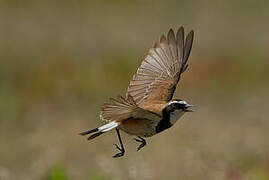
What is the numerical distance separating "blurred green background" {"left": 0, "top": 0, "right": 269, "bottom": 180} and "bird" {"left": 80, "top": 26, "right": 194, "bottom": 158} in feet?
3.22

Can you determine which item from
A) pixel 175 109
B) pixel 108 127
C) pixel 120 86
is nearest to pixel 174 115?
pixel 175 109

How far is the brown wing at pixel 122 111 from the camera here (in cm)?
585

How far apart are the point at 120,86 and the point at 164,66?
5.04m

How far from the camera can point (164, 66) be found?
7426 millimetres

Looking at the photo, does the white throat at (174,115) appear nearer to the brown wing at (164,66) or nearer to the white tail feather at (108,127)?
the white tail feather at (108,127)

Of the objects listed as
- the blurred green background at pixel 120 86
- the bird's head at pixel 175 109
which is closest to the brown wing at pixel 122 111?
the bird's head at pixel 175 109

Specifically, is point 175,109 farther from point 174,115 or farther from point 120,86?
point 120,86

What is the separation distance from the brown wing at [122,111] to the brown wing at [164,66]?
88cm

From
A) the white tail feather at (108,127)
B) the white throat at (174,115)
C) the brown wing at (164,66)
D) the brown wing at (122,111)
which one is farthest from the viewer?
the brown wing at (164,66)

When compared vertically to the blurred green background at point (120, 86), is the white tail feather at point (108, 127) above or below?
above

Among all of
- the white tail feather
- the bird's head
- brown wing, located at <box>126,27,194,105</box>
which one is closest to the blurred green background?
brown wing, located at <box>126,27,194,105</box>

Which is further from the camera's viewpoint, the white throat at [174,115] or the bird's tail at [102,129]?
the white throat at [174,115]

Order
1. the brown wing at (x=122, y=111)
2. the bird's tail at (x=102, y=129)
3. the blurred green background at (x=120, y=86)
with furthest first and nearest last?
the blurred green background at (x=120, y=86)
the bird's tail at (x=102, y=129)
the brown wing at (x=122, y=111)

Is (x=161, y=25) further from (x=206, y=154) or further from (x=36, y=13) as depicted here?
(x=206, y=154)
